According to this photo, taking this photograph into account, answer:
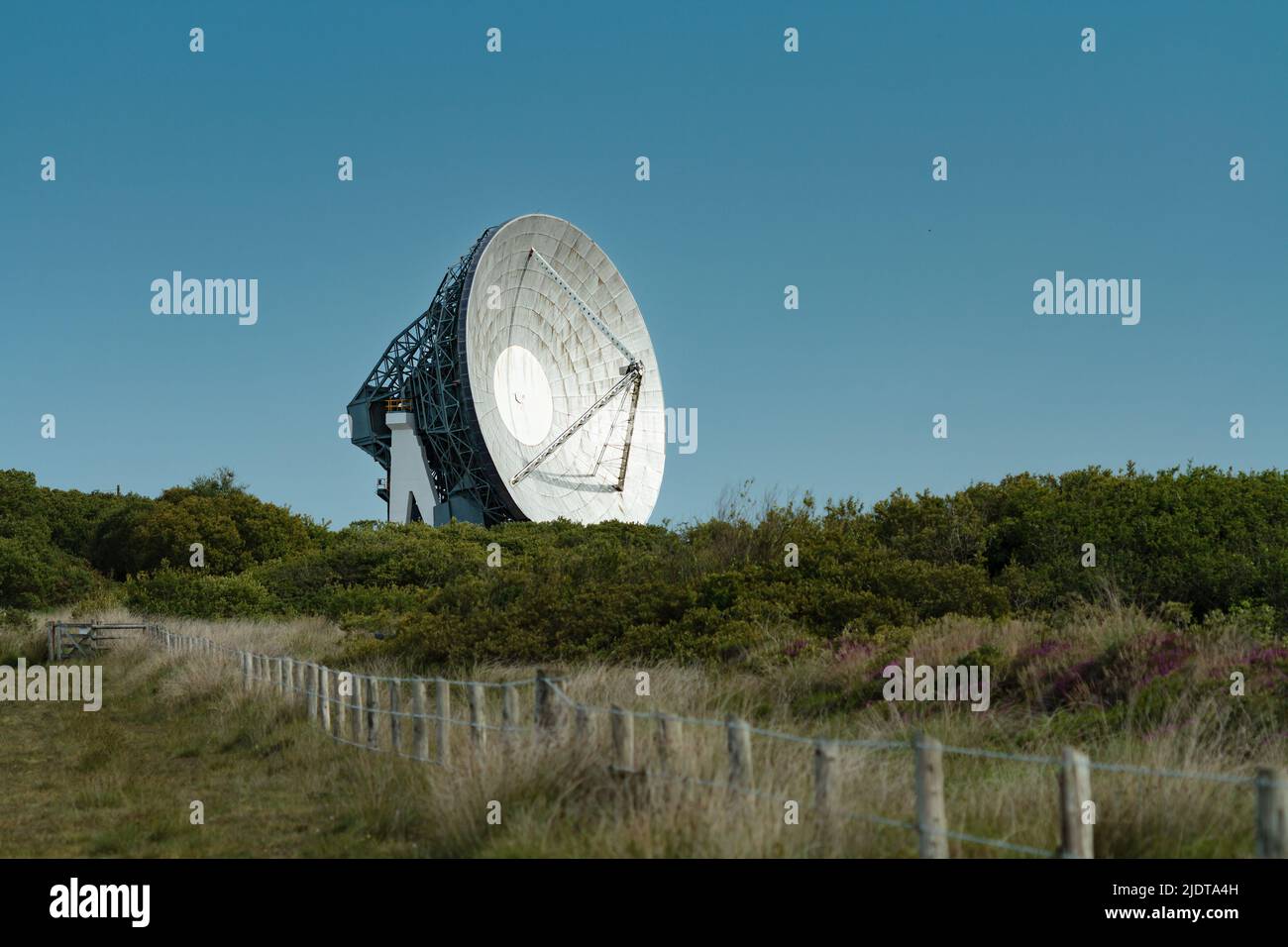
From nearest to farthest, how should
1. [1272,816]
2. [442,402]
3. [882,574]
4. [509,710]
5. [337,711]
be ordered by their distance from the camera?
[1272,816] < [509,710] < [337,711] < [882,574] < [442,402]

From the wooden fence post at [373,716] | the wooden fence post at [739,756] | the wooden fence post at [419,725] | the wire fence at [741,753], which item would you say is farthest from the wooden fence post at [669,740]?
the wooden fence post at [373,716]

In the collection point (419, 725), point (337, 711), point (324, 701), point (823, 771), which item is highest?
point (823, 771)

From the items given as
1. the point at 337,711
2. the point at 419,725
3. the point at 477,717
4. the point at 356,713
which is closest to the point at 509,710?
the point at 477,717

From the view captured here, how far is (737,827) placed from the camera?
290 inches

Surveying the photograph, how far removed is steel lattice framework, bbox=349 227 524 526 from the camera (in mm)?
55656

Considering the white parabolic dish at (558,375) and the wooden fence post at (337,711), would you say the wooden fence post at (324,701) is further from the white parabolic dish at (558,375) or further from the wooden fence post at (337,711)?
the white parabolic dish at (558,375)

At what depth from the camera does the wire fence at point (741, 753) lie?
6.39m

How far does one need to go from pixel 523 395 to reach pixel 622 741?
52153 millimetres

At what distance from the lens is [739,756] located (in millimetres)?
7992

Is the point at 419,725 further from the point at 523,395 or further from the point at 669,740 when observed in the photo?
the point at 523,395

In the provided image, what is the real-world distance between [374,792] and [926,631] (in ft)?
29.6

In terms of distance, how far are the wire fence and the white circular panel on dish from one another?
134ft
